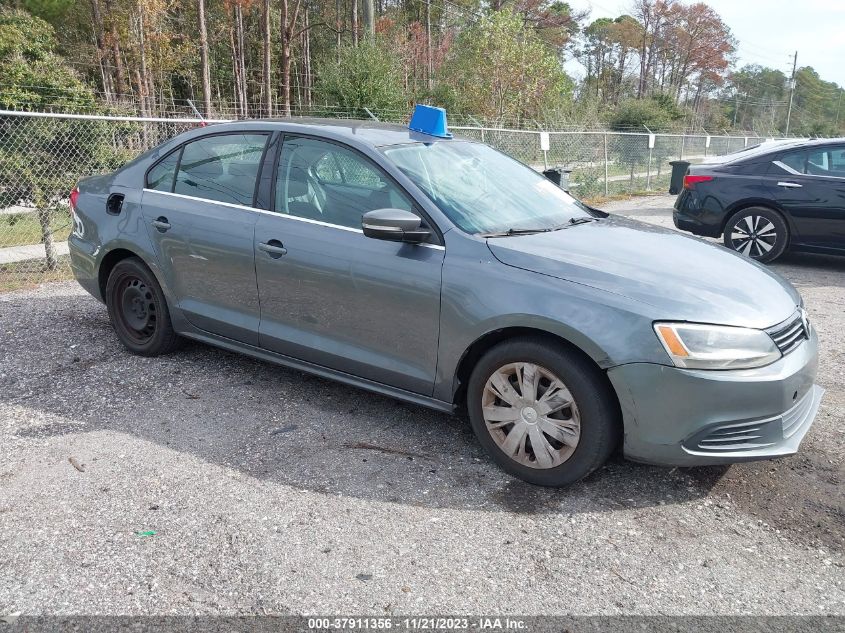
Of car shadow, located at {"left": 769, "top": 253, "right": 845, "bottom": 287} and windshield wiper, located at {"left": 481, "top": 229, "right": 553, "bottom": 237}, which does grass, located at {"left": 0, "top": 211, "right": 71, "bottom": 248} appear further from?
car shadow, located at {"left": 769, "top": 253, "right": 845, "bottom": 287}

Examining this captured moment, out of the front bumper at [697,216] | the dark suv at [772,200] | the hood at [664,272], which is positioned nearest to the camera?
the hood at [664,272]

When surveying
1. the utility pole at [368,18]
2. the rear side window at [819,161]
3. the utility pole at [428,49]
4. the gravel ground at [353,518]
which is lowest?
the gravel ground at [353,518]

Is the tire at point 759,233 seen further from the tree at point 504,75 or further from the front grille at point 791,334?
the tree at point 504,75

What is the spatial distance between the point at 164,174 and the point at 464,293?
245 centimetres

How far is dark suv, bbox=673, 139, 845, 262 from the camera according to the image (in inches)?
310

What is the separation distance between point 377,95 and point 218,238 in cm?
1871

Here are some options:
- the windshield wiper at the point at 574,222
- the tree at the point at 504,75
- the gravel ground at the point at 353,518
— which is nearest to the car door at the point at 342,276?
the gravel ground at the point at 353,518

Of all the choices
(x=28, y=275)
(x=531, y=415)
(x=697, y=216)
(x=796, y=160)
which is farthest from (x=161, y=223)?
(x=796, y=160)

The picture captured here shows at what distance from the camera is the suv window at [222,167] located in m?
4.19

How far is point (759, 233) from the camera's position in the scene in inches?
330

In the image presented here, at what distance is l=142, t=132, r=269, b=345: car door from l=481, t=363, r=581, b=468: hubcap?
1600mm

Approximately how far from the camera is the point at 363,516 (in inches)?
119

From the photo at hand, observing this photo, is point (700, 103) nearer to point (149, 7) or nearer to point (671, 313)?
point (149, 7)

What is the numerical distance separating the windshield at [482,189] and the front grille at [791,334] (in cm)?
124
